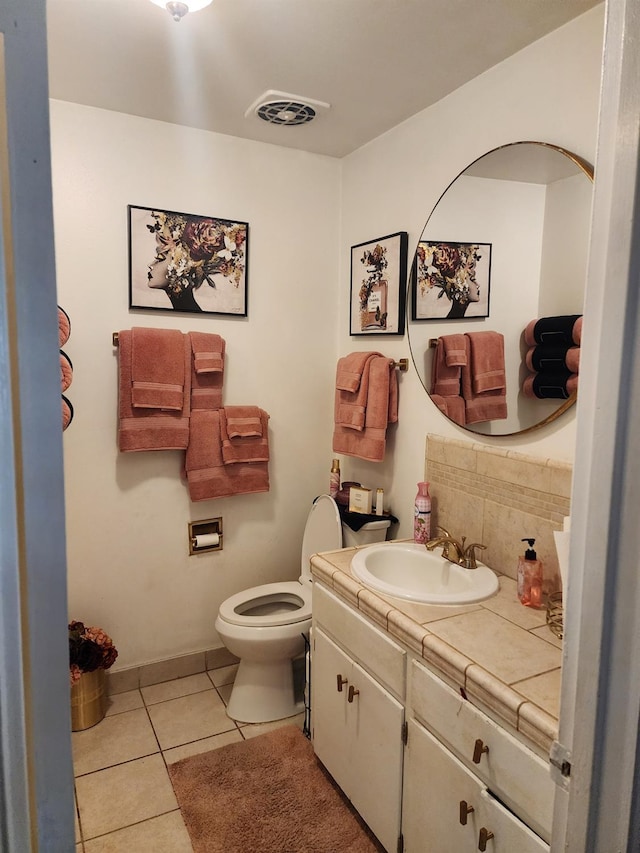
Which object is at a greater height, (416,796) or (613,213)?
(613,213)

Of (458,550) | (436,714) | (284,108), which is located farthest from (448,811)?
(284,108)

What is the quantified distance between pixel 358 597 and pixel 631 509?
1.12 m

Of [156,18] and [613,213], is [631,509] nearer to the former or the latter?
[613,213]

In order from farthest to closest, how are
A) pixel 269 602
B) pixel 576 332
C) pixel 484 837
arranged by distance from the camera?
1. pixel 269 602
2. pixel 576 332
3. pixel 484 837

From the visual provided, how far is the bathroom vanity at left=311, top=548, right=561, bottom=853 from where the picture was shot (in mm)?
1157

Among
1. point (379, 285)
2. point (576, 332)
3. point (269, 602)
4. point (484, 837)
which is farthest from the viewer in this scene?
point (269, 602)

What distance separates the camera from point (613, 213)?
0.66 m

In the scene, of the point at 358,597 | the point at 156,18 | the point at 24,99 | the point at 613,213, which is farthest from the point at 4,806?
the point at 156,18

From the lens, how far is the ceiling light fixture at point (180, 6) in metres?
1.45

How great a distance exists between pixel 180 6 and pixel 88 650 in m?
2.21

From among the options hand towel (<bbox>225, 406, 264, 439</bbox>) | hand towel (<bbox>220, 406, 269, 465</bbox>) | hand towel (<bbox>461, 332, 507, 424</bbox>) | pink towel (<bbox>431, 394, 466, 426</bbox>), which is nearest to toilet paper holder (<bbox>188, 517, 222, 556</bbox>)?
hand towel (<bbox>220, 406, 269, 465</bbox>)

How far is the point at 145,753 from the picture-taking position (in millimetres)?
2109

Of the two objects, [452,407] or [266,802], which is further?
[452,407]

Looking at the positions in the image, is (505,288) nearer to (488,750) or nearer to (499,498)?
(499,498)
